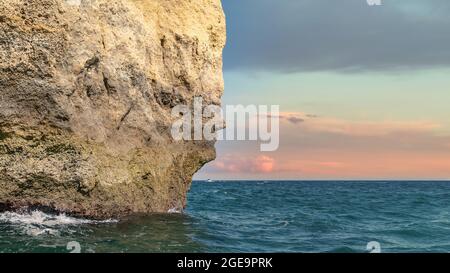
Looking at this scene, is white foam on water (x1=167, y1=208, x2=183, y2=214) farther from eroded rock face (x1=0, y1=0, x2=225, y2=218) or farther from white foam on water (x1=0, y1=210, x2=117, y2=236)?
white foam on water (x1=0, y1=210, x2=117, y2=236)

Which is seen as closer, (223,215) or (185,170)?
(185,170)

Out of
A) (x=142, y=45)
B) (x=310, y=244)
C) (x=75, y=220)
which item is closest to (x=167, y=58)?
(x=142, y=45)

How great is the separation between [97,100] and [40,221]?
14.9 ft

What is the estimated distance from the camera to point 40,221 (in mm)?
16469

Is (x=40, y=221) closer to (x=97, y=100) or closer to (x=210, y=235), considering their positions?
(x=97, y=100)

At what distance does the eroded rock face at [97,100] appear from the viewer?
634 inches

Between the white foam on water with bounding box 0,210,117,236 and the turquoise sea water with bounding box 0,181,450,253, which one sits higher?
the white foam on water with bounding box 0,210,117,236

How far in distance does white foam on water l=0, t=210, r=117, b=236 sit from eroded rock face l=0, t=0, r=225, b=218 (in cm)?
30

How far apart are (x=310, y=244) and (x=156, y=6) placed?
1190 cm

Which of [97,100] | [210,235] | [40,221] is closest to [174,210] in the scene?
[210,235]

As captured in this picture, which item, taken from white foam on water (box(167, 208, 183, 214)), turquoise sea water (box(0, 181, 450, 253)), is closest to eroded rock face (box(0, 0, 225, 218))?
white foam on water (box(167, 208, 183, 214))

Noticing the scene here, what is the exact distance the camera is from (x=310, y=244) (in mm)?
16984

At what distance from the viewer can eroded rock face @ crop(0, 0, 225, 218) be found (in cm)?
1609
